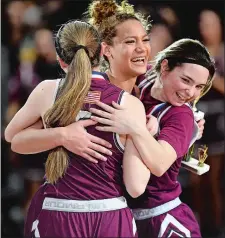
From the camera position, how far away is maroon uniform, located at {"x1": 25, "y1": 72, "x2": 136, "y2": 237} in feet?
8.14

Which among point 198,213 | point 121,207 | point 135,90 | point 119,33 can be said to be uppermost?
point 119,33

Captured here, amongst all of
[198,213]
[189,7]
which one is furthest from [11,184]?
[189,7]

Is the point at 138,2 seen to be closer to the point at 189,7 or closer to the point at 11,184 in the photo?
the point at 189,7

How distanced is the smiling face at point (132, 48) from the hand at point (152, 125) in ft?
1.21

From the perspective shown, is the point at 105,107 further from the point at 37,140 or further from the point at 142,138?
the point at 37,140

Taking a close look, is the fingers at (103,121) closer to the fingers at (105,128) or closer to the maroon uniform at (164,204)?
the fingers at (105,128)

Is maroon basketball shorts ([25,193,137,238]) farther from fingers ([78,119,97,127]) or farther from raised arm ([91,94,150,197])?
fingers ([78,119,97,127])

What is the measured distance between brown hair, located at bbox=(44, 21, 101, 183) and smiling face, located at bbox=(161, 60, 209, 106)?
15.4 inches

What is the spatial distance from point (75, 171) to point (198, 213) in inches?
88.5

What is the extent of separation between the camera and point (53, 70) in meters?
4.28

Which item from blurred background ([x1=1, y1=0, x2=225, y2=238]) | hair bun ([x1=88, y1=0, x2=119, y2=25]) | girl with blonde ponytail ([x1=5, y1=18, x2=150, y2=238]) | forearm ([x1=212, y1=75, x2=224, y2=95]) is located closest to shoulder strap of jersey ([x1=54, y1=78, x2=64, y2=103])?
girl with blonde ponytail ([x1=5, y1=18, x2=150, y2=238])

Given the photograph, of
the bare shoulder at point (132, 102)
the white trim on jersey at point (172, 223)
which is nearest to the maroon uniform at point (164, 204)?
the white trim on jersey at point (172, 223)

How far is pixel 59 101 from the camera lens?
2455mm

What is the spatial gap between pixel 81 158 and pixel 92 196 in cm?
15
